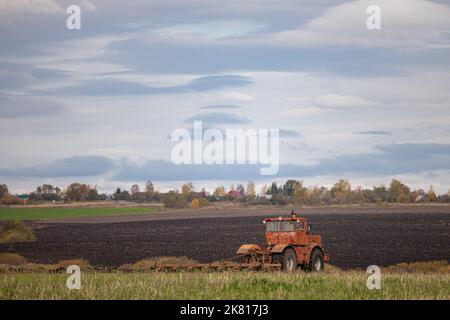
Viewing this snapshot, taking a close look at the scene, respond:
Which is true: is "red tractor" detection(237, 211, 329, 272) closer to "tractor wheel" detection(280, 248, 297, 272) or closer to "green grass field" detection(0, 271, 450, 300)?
"tractor wheel" detection(280, 248, 297, 272)

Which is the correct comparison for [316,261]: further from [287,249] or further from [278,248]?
[278,248]

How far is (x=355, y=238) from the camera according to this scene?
91250 millimetres

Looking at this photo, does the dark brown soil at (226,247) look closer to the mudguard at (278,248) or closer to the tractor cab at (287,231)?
the tractor cab at (287,231)

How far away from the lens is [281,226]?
4006cm

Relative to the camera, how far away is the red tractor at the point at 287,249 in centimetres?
3838

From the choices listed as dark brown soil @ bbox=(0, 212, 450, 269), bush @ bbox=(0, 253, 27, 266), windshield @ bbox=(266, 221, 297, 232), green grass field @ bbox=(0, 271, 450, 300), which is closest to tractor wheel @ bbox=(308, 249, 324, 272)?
windshield @ bbox=(266, 221, 297, 232)

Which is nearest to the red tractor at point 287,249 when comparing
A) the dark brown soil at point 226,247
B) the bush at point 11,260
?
the dark brown soil at point 226,247

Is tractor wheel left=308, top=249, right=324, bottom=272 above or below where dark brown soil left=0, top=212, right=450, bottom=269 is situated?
above

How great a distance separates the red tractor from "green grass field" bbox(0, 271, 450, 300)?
275 inches

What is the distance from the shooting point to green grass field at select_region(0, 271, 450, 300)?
24.7 metres
